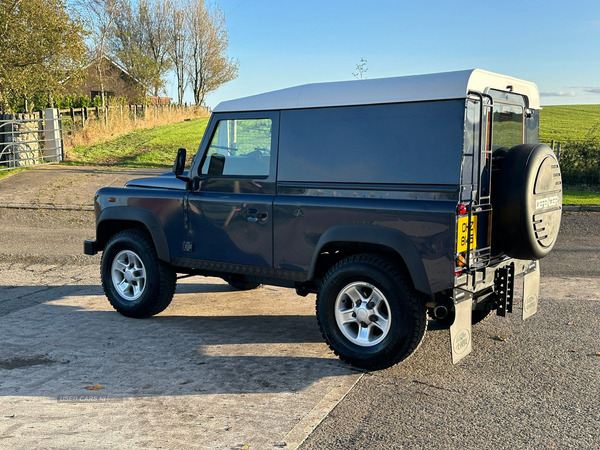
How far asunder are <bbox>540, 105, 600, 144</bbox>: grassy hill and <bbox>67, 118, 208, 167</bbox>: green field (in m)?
17.8

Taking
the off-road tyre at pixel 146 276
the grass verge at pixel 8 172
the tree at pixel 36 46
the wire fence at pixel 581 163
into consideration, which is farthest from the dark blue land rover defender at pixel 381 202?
the tree at pixel 36 46

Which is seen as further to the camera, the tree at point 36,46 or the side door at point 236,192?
the tree at point 36,46

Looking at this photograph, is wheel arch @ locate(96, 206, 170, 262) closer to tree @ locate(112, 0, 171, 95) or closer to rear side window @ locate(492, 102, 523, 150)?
rear side window @ locate(492, 102, 523, 150)

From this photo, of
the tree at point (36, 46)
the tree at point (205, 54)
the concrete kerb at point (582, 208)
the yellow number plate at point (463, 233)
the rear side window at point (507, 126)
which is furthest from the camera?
the tree at point (205, 54)

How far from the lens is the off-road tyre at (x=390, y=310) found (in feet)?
16.8

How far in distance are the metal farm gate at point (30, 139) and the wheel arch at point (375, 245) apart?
16738 mm

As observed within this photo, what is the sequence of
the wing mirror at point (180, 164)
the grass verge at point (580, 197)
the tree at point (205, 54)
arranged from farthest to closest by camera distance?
the tree at point (205, 54) < the grass verge at point (580, 197) < the wing mirror at point (180, 164)

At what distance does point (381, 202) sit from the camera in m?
5.21

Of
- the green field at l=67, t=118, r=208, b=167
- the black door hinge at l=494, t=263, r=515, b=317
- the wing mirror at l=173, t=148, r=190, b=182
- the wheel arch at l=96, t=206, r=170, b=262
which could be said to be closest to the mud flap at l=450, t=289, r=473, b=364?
the black door hinge at l=494, t=263, r=515, b=317

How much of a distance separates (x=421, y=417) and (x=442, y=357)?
1374 millimetres

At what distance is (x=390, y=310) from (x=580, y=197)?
1308cm

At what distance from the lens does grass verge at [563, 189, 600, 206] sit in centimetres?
1551

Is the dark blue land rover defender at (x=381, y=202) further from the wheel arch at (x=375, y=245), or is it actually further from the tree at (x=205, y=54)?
the tree at (x=205, y=54)

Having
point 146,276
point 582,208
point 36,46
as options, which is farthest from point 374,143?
point 36,46
